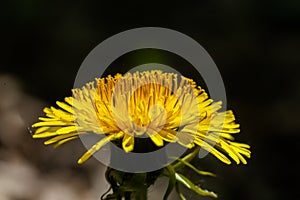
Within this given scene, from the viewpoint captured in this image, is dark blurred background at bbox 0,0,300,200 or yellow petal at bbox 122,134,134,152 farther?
dark blurred background at bbox 0,0,300,200

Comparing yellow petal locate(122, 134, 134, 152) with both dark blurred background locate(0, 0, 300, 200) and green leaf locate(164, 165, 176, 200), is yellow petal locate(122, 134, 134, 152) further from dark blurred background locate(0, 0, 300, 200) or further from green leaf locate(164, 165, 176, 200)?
dark blurred background locate(0, 0, 300, 200)

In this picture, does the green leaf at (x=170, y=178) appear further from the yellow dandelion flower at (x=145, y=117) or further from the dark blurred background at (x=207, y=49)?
the dark blurred background at (x=207, y=49)

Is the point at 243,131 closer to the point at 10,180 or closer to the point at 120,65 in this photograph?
Answer: the point at 120,65

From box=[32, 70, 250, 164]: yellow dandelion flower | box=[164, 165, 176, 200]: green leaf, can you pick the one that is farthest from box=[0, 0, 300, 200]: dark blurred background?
box=[164, 165, 176, 200]: green leaf

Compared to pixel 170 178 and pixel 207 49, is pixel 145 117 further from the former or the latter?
pixel 207 49

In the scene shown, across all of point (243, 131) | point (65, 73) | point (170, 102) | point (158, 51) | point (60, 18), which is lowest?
point (243, 131)

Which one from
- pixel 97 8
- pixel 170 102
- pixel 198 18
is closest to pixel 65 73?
pixel 97 8
